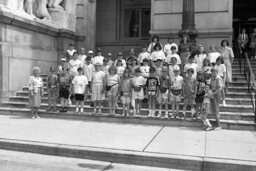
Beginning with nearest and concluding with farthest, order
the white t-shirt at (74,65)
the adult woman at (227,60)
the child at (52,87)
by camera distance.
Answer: the child at (52,87) → the adult woman at (227,60) → the white t-shirt at (74,65)

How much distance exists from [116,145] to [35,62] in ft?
27.1

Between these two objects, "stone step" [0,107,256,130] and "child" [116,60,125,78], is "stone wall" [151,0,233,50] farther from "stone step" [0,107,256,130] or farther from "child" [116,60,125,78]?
"stone step" [0,107,256,130]

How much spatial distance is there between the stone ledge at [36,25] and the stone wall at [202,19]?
418 cm

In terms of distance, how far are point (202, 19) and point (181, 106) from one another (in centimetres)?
645

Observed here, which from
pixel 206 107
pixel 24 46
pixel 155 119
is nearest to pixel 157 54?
pixel 155 119

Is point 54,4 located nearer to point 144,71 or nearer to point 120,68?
point 120,68

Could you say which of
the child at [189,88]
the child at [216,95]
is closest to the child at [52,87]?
the child at [189,88]

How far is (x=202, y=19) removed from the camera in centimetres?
1554

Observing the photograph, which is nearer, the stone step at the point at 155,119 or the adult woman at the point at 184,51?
the stone step at the point at 155,119

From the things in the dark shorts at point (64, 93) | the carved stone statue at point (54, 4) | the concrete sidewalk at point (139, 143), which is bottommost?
the concrete sidewalk at point (139, 143)

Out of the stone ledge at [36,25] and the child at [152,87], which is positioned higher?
the stone ledge at [36,25]

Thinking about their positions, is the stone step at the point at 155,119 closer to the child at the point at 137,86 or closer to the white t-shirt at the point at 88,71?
the child at the point at 137,86

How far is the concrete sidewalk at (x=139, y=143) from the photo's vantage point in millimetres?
6254

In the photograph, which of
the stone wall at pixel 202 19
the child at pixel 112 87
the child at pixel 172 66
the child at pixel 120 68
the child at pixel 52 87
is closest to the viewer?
the child at pixel 172 66
